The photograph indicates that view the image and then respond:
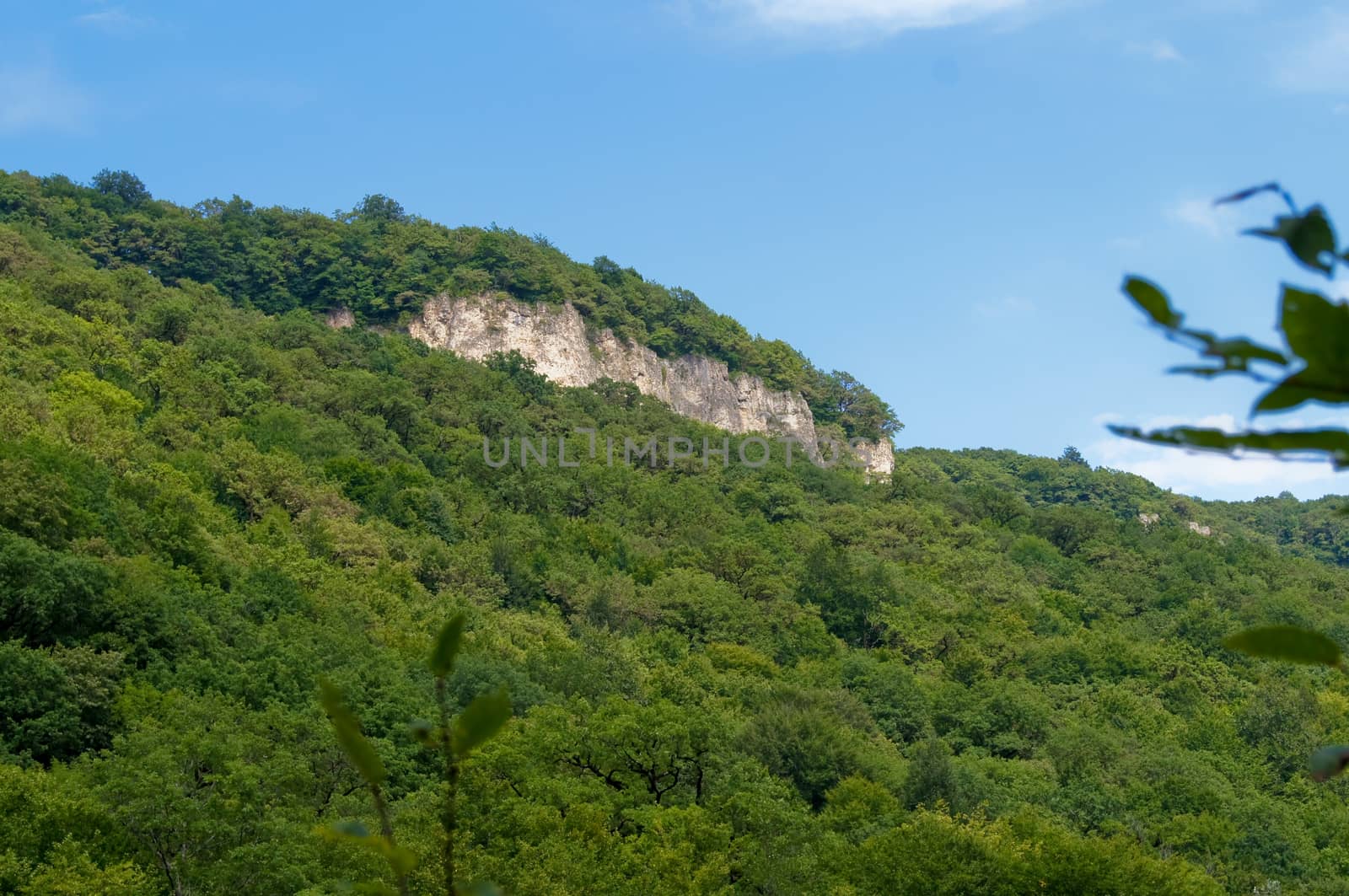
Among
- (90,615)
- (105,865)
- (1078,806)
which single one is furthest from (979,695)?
(105,865)

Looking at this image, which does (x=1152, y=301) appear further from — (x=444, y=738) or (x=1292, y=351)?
(x=444, y=738)

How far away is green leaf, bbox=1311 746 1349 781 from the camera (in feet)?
4.23

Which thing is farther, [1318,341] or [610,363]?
[610,363]

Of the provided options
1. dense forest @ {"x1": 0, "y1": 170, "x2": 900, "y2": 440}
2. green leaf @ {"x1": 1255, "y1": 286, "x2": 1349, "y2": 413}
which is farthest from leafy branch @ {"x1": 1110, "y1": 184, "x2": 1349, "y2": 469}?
dense forest @ {"x1": 0, "y1": 170, "x2": 900, "y2": 440}

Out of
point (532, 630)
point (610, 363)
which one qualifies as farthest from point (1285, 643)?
point (610, 363)

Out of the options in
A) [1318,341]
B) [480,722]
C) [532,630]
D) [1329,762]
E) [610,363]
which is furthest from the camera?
[610,363]

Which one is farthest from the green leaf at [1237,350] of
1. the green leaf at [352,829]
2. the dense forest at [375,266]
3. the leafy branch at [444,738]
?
the dense forest at [375,266]

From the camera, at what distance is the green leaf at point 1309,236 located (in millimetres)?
1294

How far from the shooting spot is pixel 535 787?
2589 centimetres

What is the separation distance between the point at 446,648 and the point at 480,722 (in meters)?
0.08

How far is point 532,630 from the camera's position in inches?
1802

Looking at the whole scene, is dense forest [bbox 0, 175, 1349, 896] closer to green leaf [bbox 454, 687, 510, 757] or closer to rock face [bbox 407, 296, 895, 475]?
green leaf [bbox 454, 687, 510, 757]

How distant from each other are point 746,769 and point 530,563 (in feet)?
75.4

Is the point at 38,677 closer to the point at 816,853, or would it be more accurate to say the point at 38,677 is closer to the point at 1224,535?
the point at 816,853
